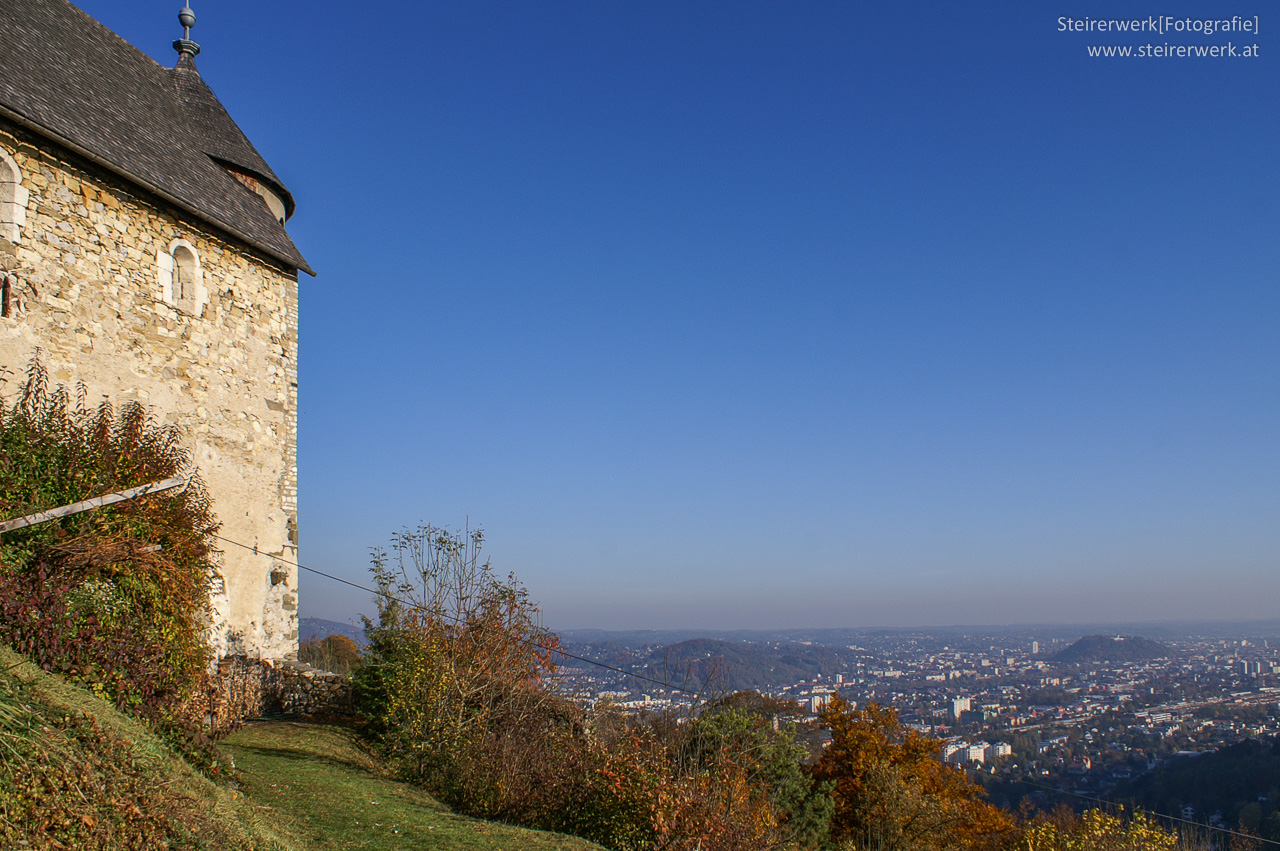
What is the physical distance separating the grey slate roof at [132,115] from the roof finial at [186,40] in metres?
0.26

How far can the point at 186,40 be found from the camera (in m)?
14.4

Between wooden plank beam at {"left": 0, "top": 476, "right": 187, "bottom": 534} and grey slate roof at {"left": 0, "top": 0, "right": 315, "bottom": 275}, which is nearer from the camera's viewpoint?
wooden plank beam at {"left": 0, "top": 476, "right": 187, "bottom": 534}

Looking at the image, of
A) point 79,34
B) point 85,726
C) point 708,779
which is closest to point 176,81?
point 79,34

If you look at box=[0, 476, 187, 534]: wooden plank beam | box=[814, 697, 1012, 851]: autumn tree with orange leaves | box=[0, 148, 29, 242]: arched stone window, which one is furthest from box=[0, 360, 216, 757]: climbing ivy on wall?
box=[814, 697, 1012, 851]: autumn tree with orange leaves

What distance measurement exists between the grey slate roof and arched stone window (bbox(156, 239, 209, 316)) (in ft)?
2.07

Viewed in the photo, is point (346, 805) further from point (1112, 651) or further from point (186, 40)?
point (1112, 651)

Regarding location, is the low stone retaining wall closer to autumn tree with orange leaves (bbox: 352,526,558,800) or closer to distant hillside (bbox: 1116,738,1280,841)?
autumn tree with orange leaves (bbox: 352,526,558,800)

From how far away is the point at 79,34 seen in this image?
11.9m

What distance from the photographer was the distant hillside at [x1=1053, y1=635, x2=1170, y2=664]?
104 meters

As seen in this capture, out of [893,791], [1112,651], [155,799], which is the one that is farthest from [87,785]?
[1112,651]

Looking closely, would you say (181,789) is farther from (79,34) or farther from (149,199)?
(79,34)

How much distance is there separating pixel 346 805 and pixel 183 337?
7.36 metres

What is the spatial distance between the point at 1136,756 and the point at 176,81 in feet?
196

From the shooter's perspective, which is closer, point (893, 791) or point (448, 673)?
point (448, 673)
